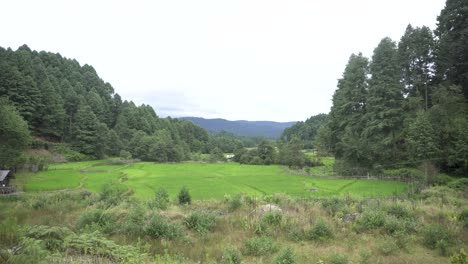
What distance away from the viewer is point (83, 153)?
64938mm

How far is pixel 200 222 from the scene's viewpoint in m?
11.6

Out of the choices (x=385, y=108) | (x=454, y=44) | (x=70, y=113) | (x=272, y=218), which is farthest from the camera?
(x=70, y=113)

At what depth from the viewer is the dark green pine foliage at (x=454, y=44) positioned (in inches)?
1252

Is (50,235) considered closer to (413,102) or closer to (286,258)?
(286,258)

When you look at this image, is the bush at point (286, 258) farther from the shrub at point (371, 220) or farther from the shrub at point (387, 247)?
the shrub at point (371, 220)

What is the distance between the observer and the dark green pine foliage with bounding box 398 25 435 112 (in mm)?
37219

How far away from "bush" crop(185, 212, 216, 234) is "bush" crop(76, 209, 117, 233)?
9.76 ft

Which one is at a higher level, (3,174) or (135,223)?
(135,223)

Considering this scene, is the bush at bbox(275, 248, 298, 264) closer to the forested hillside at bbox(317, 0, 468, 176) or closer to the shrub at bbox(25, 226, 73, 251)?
the shrub at bbox(25, 226, 73, 251)

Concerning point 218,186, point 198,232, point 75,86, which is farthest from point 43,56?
point 198,232

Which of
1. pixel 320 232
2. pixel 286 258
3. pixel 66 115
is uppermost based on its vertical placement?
pixel 66 115

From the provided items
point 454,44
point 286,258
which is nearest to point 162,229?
point 286,258

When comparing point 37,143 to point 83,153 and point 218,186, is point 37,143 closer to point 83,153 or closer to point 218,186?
point 83,153

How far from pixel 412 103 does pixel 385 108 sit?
150 inches
